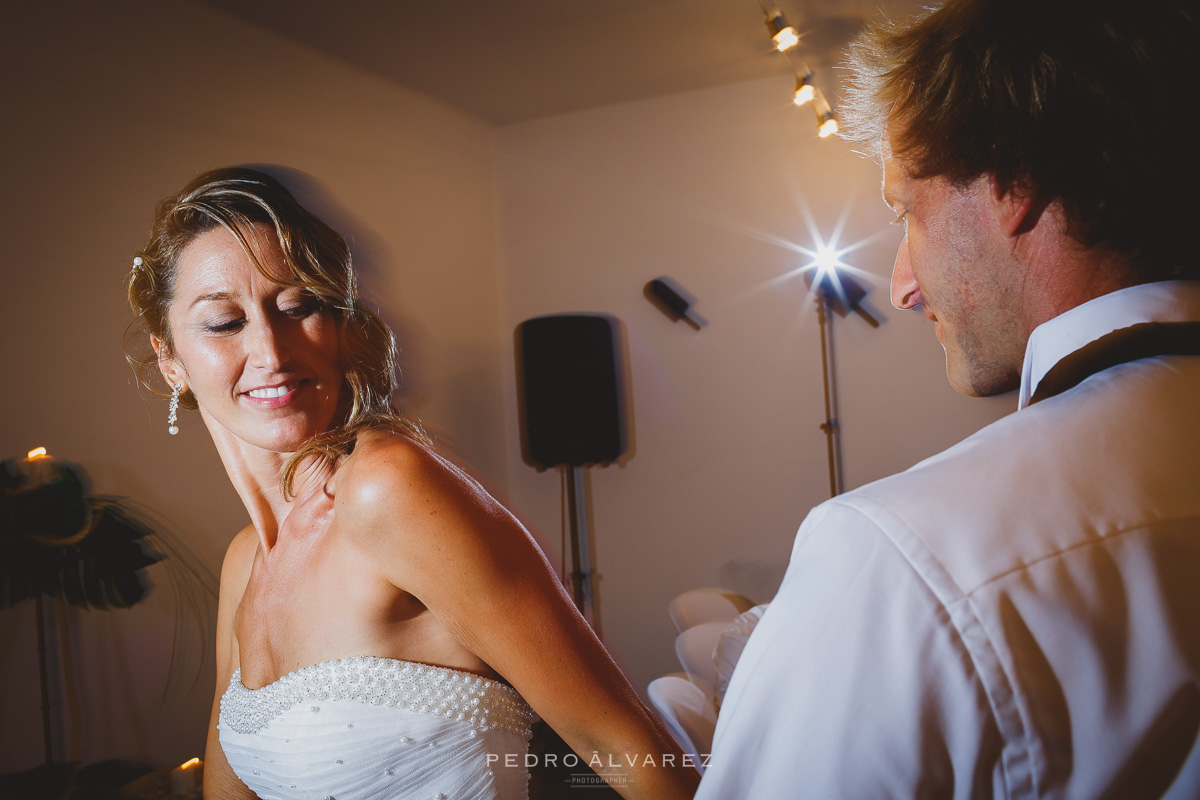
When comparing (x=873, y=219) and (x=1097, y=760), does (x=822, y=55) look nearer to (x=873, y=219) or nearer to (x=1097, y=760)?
(x=873, y=219)

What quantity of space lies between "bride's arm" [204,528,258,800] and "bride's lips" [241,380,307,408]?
36 centimetres

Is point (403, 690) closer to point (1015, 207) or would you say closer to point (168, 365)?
point (168, 365)

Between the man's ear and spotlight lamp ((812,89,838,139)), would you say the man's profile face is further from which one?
spotlight lamp ((812,89,838,139))

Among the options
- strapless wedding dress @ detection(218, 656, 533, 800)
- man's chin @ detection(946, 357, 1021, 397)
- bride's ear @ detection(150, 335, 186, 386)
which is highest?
bride's ear @ detection(150, 335, 186, 386)

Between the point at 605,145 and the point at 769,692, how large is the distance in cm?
356

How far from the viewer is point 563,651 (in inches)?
29.4

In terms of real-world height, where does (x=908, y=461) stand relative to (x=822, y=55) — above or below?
below

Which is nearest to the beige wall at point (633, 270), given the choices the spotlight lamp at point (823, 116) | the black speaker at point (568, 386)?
the spotlight lamp at point (823, 116)

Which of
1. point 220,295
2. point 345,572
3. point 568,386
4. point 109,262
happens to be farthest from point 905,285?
point 568,386

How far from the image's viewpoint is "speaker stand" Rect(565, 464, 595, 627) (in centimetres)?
325

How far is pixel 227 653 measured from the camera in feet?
3.59

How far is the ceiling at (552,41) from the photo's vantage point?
7.88 ft

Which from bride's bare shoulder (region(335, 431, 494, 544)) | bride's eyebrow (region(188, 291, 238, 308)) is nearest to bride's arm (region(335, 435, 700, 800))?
bride's bare shoulder (region(335, 431, 494, 544))

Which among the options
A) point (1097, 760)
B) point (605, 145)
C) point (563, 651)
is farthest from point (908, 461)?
point (1097, 760)
